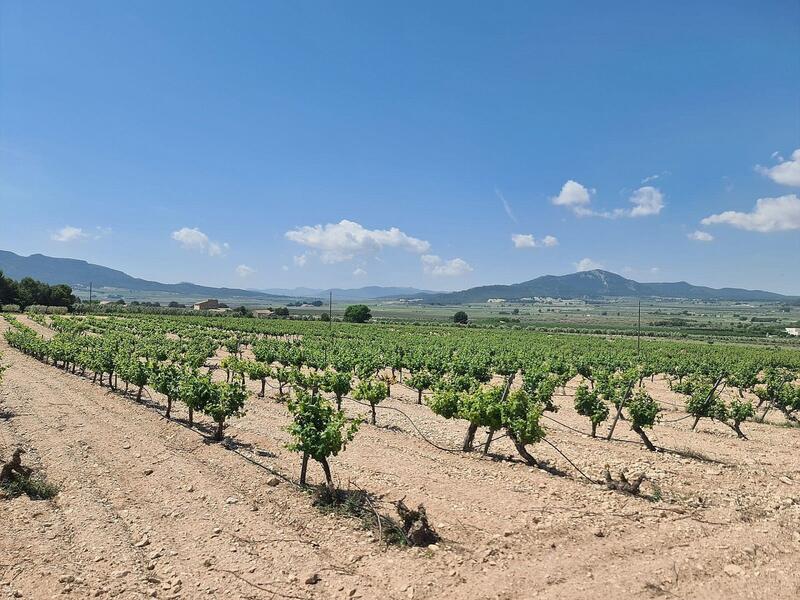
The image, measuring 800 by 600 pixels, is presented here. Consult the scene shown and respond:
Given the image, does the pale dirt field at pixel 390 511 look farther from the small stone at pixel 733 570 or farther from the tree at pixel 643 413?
the tree at pixel 643 413

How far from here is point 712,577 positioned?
24.7ft

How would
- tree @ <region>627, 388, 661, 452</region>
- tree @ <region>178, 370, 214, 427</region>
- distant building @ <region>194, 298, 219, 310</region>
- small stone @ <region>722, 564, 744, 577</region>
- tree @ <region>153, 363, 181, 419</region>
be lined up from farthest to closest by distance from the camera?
distant building @ <region>194, 298, 219, 310</region>, tree @ <region>153, 363, 181, 419</region>, tree @ <region>178, 370, 214, 427</region>, tree @ <region>627, 388, 661, 452</region>, small stone @ <region>722, 564, 744, 577</region>

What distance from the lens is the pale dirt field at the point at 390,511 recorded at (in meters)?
7.41

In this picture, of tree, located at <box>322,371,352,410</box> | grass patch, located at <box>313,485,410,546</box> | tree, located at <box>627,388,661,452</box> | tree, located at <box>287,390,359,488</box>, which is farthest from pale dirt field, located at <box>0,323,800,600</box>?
tree, located at <box>322,371,352,410</box>

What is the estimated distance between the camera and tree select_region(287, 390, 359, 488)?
10391mm

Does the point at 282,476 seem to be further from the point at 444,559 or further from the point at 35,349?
the point at 35,349

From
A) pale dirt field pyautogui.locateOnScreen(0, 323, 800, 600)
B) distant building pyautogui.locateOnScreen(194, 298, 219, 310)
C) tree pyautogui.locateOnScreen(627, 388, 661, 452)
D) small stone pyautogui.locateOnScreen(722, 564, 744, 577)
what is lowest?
pale dirt field pyautogui.locateOnScreen(0, 323, 800, 600)

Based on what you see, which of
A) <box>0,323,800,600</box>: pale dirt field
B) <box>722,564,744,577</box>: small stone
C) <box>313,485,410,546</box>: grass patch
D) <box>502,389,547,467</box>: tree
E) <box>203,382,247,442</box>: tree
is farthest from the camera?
<box>203,382,247,442</box>: tree

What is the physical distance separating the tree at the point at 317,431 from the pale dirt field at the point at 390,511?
99 cm

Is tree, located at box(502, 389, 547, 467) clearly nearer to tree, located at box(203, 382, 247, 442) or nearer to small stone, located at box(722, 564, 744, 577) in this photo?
small stone, located at box(722, 564, 744, 577)

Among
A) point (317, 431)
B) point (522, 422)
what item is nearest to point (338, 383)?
point (317, 431)

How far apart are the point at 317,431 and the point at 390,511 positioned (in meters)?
2.31

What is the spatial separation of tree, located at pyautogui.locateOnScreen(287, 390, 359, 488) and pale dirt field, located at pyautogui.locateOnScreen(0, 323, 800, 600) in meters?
0.99

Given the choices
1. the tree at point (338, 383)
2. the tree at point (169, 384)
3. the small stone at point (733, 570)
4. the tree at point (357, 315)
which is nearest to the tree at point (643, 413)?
the small stone at point (733, 570)
